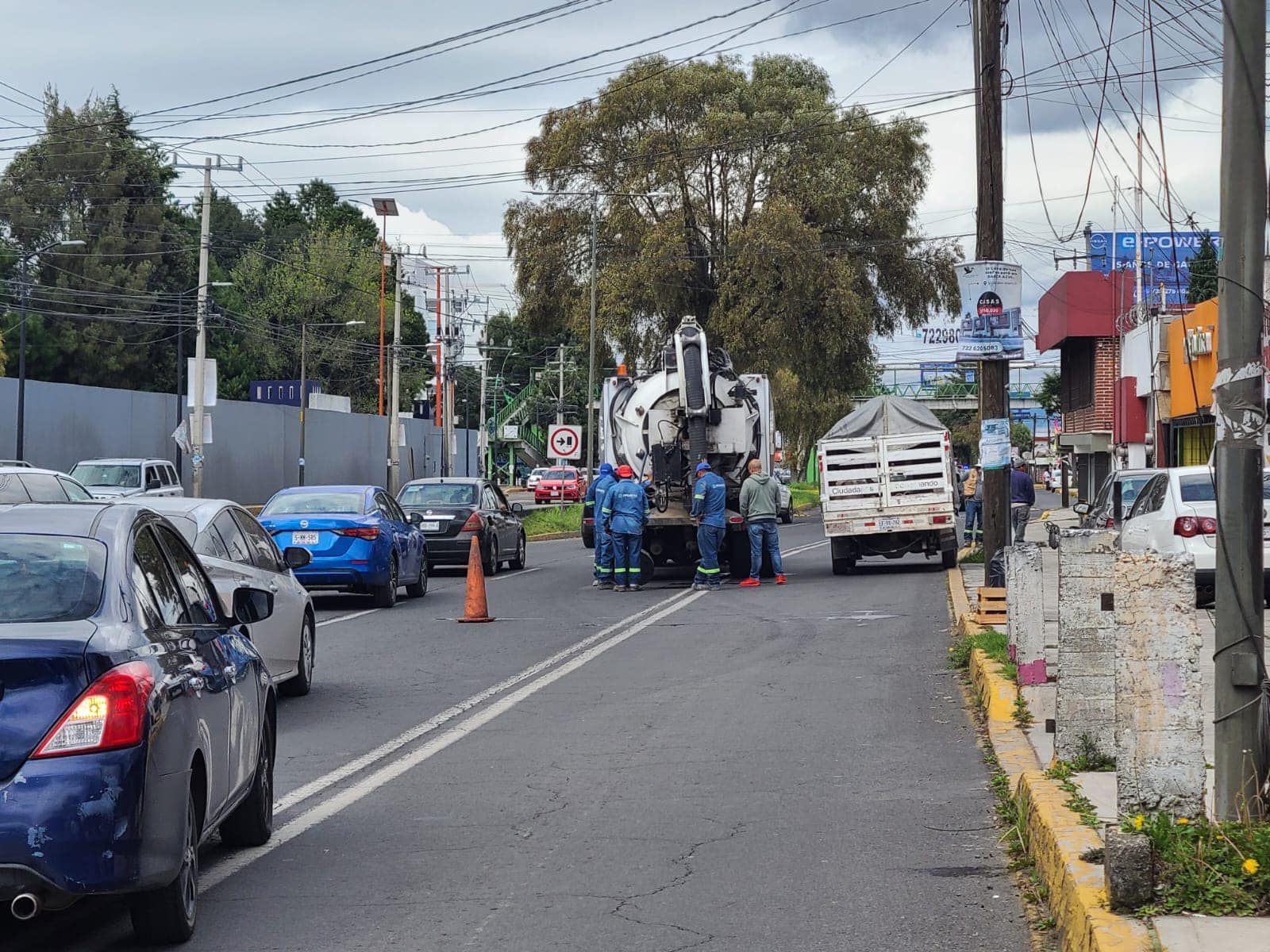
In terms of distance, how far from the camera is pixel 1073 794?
700 centimetres

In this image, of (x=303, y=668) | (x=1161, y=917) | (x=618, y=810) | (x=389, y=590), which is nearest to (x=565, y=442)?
(x=389, y=590)

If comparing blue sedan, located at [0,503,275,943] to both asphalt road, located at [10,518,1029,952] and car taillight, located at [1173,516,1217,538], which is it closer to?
asphalt road, located at [10,518,1029,952]

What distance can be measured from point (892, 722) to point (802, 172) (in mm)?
39882

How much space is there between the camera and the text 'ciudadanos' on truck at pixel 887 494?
2588 cm

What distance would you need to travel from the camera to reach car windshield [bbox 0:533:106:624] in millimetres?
5512

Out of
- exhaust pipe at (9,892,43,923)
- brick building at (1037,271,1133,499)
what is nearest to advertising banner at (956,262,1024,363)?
exhaust pipe at (9,892,43,923)

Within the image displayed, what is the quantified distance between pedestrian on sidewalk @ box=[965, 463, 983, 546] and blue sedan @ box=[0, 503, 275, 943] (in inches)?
1024

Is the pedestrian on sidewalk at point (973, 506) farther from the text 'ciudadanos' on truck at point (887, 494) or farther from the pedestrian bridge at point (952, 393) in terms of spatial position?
the pedestrian bridge at point (952, 393)

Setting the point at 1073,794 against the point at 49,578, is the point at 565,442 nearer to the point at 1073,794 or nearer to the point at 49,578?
the point at 1073,794

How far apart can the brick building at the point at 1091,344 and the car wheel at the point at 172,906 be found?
51.7 metres

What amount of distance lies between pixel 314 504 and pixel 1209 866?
1620 centimetres

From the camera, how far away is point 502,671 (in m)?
13.8

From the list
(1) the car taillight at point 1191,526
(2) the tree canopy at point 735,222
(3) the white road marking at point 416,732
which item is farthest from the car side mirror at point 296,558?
(2) the tree canopy at point 735,222

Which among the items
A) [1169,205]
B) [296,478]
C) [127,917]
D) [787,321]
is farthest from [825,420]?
[127,917]
